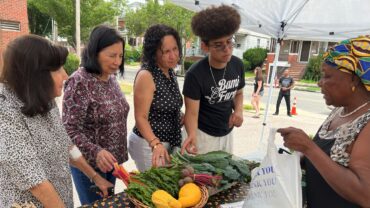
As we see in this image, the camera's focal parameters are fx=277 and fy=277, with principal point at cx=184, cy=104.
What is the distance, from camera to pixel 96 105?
1830 mm

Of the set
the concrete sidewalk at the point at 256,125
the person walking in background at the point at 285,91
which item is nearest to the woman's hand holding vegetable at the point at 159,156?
the concrete sidewalk at the point at 256,125

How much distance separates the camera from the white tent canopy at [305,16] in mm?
2945

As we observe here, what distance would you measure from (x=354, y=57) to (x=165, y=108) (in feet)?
4.06

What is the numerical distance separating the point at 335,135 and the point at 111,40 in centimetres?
145

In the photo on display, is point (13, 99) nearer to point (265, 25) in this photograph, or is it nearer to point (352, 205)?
point (352, 205)

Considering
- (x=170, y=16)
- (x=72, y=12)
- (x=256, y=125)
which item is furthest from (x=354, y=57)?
(x=170, y=16)

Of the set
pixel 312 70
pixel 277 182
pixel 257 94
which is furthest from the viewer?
pixel 312 70

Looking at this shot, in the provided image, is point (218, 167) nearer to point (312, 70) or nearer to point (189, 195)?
point (189, 195)

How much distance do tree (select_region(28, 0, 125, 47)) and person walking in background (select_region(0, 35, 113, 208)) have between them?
1737cm

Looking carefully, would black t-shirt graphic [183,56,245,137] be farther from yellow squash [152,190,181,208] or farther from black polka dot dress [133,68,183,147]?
yellow squash [152,190,181,208]

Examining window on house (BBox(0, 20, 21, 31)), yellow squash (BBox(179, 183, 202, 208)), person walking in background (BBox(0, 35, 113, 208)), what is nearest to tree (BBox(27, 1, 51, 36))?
window on house (BBox(0, 20, 21, 31))

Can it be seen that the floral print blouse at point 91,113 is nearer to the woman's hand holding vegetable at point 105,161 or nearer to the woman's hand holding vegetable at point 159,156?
the woman's hand holding vegetable at point 105,161

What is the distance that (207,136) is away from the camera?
2250 mm

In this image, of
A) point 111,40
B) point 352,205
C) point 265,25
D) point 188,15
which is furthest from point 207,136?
point 188,15
